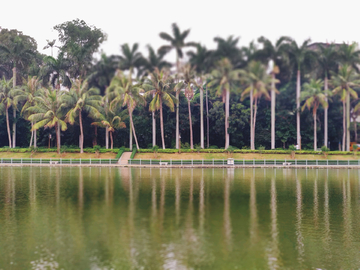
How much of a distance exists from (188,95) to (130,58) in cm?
1207

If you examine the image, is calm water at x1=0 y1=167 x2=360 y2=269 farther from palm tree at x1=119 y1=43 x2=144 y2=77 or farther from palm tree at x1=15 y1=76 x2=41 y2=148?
palm tree at x1=119 y1=43 x2=144 y2=77

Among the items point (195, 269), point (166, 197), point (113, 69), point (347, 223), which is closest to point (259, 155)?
point (113, 69)

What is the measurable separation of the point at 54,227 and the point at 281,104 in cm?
5869

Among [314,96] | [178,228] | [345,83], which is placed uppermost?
[345,83]

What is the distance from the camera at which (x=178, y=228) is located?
17.0 metres

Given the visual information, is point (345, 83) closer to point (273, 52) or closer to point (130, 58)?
point (273, 52)

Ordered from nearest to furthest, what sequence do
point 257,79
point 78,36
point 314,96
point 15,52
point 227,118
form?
point 257,79
point 314,96
point 227,118
point 15,52
point 78,36

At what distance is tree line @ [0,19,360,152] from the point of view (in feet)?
200

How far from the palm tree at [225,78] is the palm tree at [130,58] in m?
12.9

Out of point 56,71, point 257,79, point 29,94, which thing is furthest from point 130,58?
point 257,79

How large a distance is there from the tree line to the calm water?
33316mm

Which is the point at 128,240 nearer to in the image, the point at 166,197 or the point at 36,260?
the point at 36,260

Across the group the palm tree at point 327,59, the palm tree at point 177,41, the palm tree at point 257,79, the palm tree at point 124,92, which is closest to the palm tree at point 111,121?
the palm tree at point 124,92

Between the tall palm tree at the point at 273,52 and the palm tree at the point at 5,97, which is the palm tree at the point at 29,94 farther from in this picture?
the tall palm tree at the point at 273,52
